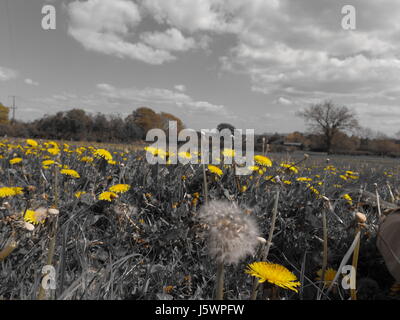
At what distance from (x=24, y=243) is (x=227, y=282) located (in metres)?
1.06

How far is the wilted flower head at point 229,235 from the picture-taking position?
0.90 meters

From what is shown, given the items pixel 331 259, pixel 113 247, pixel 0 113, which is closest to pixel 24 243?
pixel 113 247

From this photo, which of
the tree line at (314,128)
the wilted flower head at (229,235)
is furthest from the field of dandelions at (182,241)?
the tree line at (314,128)

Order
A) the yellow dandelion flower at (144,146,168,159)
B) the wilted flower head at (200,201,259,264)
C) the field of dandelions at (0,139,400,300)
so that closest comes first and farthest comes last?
the wilted flower head at (200,201,259,264), the field of dandelions at (0,139,400,300), the yellow dandelion flower at (144,146,168,159)

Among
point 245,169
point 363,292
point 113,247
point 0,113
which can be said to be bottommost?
point 363,292

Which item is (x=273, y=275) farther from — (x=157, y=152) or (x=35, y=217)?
(x=157, y=152)

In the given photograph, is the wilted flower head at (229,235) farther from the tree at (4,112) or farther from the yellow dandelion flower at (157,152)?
the tree at (4,112)

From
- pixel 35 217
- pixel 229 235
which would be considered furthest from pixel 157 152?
pixel 229 235

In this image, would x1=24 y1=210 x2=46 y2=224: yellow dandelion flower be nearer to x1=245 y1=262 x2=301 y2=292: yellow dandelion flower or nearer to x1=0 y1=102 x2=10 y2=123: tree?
x1=245 y1=262 x2=301 y2=292: yellow dandelion flower

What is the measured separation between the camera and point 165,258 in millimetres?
1665

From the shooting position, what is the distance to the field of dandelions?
104 centimetres

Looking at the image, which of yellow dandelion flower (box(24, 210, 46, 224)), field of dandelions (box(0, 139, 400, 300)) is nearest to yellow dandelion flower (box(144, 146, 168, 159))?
field of dandelions (box(0, 139, 400, 300))

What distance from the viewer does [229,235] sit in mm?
942
